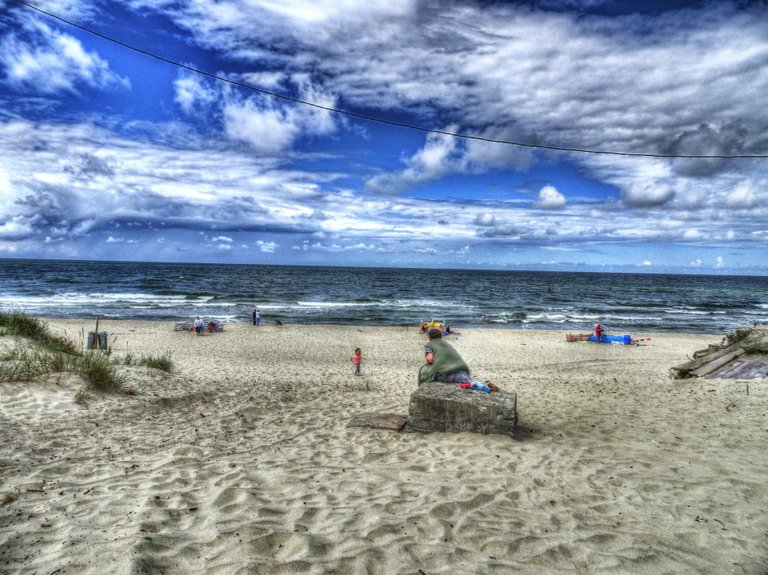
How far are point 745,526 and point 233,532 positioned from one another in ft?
14.5

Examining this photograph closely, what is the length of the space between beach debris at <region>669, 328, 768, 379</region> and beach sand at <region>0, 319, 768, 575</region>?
140cm

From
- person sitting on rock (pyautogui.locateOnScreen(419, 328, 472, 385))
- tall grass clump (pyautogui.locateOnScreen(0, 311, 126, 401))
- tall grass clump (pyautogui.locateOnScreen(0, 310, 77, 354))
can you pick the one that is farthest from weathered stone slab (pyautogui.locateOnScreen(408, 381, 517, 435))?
tall grass clump (pyautogui.locateOnScreen(0, 310, 77, 354))

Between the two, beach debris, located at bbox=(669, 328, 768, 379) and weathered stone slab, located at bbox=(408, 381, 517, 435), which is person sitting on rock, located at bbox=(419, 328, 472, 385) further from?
beach debris, located at bbox=(669, 328, 768, 379)

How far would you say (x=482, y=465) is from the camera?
211 inches

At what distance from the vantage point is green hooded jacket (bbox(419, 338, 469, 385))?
731cm

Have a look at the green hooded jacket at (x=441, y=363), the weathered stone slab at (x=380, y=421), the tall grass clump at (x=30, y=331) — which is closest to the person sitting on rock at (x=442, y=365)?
the green hooded jacket at (x=441, y=363)

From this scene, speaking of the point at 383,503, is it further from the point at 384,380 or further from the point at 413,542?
the point at 384,380

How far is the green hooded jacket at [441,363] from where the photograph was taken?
7.31 metres

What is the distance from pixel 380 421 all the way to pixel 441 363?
133 centimetres

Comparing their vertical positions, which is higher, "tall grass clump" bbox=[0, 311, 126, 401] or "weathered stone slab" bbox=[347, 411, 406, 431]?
"tall grass clump" bbox=[0, 311, 126, 401]

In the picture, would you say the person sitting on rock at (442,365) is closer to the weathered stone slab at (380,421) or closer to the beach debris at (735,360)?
the weathered stone slab at (380,421)

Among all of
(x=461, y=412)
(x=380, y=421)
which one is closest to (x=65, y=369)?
(x=380, y=421)

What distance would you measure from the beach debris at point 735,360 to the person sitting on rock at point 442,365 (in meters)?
7.26

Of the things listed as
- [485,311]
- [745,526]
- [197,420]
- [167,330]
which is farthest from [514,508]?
[485,311]
